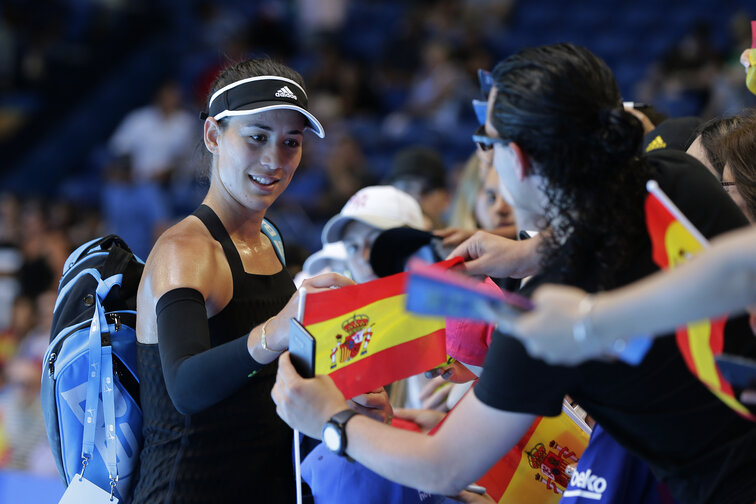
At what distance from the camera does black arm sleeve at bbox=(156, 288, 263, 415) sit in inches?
65.3

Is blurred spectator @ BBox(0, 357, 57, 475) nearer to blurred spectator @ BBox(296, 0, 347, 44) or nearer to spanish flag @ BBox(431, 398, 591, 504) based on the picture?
spanish flag @ BBox(431, 398, 591, 504)

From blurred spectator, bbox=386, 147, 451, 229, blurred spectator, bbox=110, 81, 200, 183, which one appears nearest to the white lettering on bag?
blurred spectator, bbox=386, 147, 451, 229

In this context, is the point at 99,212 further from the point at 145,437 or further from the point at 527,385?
the point at 527,385

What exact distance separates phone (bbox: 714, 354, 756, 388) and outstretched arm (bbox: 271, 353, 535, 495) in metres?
0.34

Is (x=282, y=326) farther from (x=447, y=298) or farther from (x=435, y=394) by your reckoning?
(x=435, y=394)

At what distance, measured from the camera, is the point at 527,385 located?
4.62 feet

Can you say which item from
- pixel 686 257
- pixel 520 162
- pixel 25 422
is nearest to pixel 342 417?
pixel 520 162

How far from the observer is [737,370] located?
1346 mm

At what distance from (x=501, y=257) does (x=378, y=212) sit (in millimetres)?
1265

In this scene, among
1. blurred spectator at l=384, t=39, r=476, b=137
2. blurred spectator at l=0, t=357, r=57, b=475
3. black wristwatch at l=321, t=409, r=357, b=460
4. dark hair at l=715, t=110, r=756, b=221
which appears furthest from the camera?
blurred spectator at l=384, t=39, r=476, b=137

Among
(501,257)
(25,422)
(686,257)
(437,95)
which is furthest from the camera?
(437,95)

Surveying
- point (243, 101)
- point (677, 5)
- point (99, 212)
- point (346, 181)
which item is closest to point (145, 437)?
point (243, 101)

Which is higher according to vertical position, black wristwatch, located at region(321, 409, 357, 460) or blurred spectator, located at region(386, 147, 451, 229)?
blurred spectator, located at region(386, 147, 451, 229)

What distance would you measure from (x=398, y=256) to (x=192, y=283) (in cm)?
116
